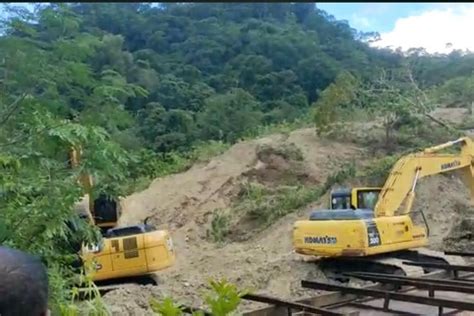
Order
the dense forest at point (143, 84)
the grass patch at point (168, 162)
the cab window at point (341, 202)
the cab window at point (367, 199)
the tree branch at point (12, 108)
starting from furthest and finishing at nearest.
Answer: the grass patch at point (168, 162)
the cab window at point (341, 202)
the cab window at point (367, 199)
the tree branch at point (12, 108)
the dense forest at point (143, 84)

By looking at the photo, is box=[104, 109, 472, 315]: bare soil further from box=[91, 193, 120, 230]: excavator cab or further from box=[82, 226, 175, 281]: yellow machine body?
box=[91, 193, 120, 230]: excavator cab

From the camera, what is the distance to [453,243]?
1369cm

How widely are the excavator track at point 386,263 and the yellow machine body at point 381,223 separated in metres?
0.20

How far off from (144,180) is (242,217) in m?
6.26

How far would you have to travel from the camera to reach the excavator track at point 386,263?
1068 centimetres

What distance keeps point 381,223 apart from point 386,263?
0.59m

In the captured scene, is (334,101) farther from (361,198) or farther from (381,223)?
(381,223)

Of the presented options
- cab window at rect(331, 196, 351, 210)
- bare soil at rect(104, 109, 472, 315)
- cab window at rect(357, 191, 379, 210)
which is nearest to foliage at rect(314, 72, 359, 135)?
bare soil at rect(104, 109, 472, 315)

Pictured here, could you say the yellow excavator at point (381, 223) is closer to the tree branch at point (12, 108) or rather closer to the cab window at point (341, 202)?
the cab window at point (341, 202)

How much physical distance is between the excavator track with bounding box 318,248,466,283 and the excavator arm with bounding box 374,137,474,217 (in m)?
0.68

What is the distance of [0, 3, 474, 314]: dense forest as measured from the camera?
5.18 metres

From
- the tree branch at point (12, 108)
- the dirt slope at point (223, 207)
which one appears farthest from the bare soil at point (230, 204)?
the tree branch at point (12, 108)

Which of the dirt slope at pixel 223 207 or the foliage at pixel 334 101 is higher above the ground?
the foliage at pixel 334 101

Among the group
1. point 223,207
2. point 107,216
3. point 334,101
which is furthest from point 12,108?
point 334,101
